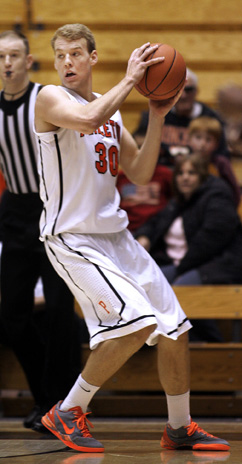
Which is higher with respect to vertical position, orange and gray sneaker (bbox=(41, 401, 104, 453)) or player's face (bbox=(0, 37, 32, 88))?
player's face (bbox=(0, 37, 32, 88))

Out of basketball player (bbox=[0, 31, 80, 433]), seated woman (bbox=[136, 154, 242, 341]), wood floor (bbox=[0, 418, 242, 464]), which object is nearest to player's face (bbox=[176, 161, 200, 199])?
seated woman (bbox=[136, 154, 242, 341])

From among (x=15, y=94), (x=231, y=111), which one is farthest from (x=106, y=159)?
(x=231, y=111)

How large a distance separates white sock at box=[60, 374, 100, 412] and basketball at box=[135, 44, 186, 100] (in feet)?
4.48

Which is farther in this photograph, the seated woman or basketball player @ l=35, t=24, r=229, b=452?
the seated woman

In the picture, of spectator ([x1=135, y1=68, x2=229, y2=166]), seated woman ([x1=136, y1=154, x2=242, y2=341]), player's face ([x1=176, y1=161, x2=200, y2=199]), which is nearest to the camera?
seated woman ([x1=136, y1=154, x2=242, y2=341])

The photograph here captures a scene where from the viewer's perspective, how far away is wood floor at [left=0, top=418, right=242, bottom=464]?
3002 mm

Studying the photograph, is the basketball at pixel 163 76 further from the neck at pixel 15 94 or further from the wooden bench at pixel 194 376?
the wooden bench at pixel 194 376

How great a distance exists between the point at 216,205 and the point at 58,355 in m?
1.83

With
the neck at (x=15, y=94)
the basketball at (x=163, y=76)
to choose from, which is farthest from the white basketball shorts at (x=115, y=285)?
the neck at (x=15, y=94)

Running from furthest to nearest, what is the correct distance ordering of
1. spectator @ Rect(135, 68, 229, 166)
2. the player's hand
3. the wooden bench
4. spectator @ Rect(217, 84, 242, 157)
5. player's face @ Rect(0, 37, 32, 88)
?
spectator @ Rect(217, 84, 242, 157), spectator @ Rect(135, 68, 229, 166), the wooden bench, player's face @ Rect(0, 37, 32, 88), the player's hand

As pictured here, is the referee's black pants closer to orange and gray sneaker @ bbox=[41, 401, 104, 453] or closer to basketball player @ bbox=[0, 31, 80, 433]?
basketball player @ bbox=[0, 31, 80, 433]

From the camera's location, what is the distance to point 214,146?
5969 millimetres

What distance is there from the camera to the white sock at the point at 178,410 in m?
3.33

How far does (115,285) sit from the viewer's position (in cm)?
313
